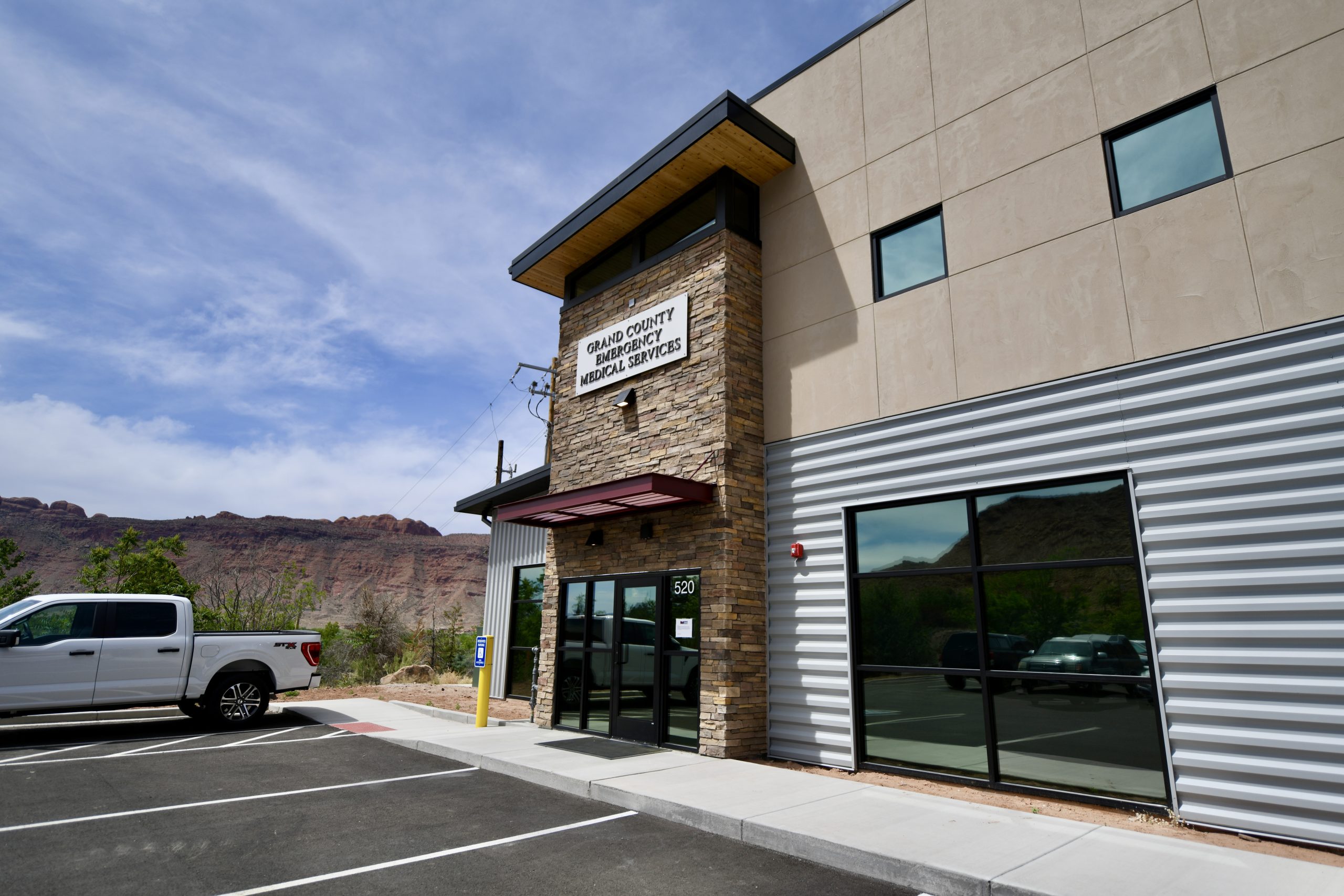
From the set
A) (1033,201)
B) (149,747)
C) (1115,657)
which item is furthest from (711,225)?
(149,747)

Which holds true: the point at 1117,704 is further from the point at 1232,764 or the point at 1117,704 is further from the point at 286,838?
the point at 286,838

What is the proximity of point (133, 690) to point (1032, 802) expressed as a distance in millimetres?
11775

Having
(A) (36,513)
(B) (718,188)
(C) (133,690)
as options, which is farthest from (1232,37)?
(A) (36,513)

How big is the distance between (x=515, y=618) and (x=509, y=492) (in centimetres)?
279

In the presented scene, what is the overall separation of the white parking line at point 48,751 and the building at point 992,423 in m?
6.26

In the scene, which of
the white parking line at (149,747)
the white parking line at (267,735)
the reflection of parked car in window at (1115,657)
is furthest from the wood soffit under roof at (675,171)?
the white parking line at (149,747)

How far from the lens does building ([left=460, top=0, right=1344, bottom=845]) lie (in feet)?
19.6

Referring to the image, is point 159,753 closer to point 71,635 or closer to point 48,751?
point 48,751

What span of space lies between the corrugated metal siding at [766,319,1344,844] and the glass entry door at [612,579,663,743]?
5.08 m

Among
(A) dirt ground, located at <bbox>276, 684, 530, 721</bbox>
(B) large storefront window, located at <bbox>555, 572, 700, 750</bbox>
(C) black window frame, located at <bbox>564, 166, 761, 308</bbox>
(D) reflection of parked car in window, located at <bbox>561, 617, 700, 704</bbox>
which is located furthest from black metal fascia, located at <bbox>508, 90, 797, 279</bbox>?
(A) dirt ground, located at <bbox>276, 684, 530, 721</bbox>

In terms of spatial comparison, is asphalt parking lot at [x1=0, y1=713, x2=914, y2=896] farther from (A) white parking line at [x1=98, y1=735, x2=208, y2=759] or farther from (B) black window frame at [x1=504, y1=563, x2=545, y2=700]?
(B) black window frame at [x1=504, y1=563, x2=545, y2=700]

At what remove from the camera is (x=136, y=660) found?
10719 millimetres

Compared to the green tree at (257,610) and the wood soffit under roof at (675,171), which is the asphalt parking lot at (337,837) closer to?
the wood soffit under roof at (675,171)

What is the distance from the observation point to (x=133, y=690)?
1066 cm
